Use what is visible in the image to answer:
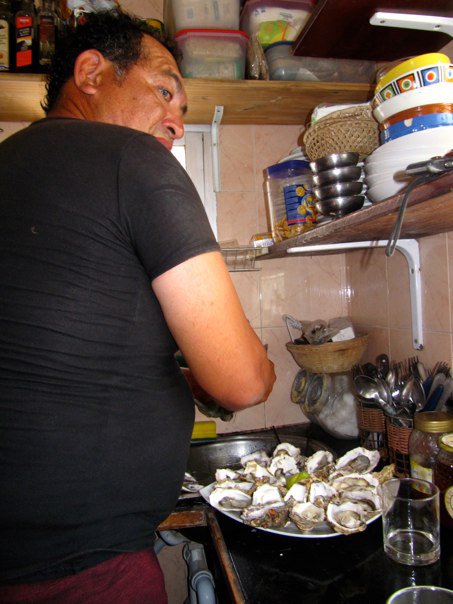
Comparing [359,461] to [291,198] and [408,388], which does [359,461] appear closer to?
[408,388]

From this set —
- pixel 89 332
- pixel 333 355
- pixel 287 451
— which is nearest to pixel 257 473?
pixel 287 451

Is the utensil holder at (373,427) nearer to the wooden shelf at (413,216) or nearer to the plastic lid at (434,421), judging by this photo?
the plastic lid at (434,421)

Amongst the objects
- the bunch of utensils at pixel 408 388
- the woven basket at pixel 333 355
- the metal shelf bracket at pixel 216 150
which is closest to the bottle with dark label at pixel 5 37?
the metal shelf bracket at pixel 216 150

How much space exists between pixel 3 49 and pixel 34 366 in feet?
3.49

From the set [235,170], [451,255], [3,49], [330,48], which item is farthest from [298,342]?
[3,49]

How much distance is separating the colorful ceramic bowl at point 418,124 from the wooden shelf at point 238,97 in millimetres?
637

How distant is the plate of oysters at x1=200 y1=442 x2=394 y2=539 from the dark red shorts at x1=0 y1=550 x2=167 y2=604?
0.24m

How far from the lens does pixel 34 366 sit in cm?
52

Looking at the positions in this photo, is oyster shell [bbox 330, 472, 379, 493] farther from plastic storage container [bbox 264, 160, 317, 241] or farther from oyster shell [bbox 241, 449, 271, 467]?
plastic storage container [bbox 264, 160, 317, 241]

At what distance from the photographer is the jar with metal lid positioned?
0.81 meters

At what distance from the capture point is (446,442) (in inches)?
29.7

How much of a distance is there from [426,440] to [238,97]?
1.05m

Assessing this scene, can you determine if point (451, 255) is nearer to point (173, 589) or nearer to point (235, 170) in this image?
point (235, 170)

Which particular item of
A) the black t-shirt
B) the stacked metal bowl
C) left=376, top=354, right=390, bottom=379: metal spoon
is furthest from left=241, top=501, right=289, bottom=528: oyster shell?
the stacked metal bowl
